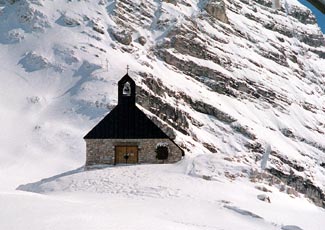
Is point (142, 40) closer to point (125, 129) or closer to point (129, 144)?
point (125, 129)

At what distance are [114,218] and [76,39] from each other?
80.6 meters

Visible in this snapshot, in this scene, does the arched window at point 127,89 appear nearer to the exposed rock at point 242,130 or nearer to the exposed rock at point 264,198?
the exposed rock at point 264,198

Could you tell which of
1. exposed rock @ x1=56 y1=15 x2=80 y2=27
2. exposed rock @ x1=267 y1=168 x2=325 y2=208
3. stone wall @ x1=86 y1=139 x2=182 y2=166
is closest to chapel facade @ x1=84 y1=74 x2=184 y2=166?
stone wall @ x1=86 y1=139 x2=182 y2=166

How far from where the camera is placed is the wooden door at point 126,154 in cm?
2798

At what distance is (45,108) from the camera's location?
6900cm

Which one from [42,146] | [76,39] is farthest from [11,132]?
[76,39]

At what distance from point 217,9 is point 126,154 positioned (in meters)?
112

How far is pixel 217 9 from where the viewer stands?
134 m

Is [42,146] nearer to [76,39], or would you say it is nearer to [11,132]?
[11,132]

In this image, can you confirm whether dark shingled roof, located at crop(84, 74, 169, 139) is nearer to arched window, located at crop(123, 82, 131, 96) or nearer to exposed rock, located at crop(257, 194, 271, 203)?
arched window, located at crop(123, 82, 131, 96)

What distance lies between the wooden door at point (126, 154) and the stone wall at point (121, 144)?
0.17 meters

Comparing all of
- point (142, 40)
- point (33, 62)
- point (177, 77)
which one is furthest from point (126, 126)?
point (142, 40)

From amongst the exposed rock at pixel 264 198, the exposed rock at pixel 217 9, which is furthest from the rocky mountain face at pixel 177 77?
the exposed rock at pixel 264 198

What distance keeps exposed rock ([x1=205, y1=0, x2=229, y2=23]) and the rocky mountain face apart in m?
0.31
